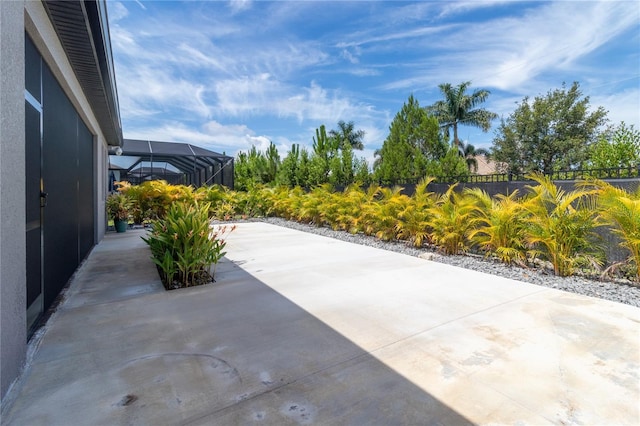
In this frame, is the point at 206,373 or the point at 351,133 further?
the point at 351,133

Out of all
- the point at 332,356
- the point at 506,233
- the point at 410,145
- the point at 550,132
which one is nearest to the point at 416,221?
the point at 506,233

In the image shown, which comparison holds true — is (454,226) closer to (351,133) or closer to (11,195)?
(11,195)

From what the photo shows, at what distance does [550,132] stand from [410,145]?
38.5ft

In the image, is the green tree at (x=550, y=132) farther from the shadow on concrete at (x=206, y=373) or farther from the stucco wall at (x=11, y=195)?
the stucco wall at (x=11, y=195)

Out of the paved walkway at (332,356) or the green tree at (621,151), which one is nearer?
the paved walkway at (332,356)

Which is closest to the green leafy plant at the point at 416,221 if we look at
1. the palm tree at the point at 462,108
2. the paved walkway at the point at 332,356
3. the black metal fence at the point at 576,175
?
the black metal fence at the point at 576,175

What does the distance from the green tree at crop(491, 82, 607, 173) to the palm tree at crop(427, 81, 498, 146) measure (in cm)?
624

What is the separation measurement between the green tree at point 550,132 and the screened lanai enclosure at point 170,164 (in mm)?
16510

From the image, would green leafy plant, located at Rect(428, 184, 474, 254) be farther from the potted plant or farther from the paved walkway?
the potted plant

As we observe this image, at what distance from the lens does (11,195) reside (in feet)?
6.01

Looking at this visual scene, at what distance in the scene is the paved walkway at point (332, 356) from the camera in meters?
1.72

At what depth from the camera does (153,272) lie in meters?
4.70

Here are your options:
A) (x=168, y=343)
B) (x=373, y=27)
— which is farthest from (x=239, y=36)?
(x=168, y=343)

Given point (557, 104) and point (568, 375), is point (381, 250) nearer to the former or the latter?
point (568, 375)
